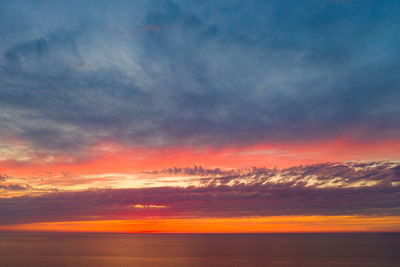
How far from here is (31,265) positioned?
93562 mm

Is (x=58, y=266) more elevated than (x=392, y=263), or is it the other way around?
(x=58, y=266)

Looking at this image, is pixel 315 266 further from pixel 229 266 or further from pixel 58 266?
pixel 58 266

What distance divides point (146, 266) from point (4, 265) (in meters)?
46.8

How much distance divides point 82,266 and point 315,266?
244 ft

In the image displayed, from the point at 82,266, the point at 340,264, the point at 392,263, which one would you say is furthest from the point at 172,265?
the point at 392,263

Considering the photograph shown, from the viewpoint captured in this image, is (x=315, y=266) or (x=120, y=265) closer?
(x=315, y=266)

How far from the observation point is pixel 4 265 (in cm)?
9450

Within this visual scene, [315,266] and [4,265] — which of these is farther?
[4,265]

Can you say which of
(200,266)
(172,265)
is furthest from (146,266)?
(200,266)

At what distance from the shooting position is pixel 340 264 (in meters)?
93.2

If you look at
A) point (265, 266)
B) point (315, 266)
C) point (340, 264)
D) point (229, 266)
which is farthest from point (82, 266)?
point (340, 264)

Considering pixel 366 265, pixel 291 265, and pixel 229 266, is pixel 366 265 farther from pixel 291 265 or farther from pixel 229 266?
pixel 229 266

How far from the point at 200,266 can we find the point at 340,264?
4544cm

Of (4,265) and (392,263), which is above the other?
(4,265)
